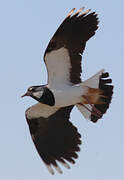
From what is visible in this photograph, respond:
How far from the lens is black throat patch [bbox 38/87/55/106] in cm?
1084

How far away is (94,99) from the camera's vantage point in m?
11.1

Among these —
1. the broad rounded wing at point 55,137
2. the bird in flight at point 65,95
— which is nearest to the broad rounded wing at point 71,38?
the bird in flight at point 65,95

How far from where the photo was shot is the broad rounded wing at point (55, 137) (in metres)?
11.3

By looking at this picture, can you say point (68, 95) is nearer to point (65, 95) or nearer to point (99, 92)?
point (65, 95)

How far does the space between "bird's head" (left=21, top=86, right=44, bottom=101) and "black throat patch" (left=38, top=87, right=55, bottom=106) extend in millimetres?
62

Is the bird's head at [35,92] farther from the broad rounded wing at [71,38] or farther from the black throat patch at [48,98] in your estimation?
the broad rounded wing at [71,38]

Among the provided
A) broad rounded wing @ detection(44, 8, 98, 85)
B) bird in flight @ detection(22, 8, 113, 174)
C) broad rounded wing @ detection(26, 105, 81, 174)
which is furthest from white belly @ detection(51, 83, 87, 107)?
broad rounded wing @ detection(26, 105, 81, 174)

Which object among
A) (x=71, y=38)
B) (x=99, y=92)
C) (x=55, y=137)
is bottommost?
(x=55, y=137)

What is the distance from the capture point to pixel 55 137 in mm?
11602

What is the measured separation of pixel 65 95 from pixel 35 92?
53 centimetres

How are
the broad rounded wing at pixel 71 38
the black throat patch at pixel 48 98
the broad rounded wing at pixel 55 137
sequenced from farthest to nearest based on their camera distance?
the broad rounded wing at pixel 55 137, the black throat patch at pixel 48 98, the broad rounded wing at pixel 71 38

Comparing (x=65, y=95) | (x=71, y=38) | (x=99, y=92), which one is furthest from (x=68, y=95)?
(x=71, y=38)

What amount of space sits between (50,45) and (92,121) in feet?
5.48

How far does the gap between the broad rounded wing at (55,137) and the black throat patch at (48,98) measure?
2.07 feet
